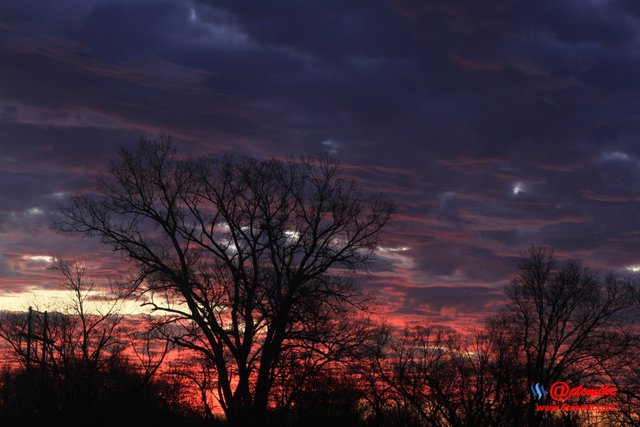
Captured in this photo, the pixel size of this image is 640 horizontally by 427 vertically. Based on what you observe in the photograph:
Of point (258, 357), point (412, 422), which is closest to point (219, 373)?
point (258, 357)

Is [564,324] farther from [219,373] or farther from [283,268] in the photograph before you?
[219,373]

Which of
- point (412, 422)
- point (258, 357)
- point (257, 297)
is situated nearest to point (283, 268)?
point (257, 297)

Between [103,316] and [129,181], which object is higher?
[129,181]

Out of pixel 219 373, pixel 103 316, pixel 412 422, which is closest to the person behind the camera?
pixel 103 316

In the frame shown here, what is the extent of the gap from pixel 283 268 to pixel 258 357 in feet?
15.4

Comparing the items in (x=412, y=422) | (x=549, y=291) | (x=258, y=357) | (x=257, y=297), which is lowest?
(x=412, y=422)

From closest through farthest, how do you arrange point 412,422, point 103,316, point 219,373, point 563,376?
1. point 103,316
2. point 219,373
3. point 563,376
4. point 412,422

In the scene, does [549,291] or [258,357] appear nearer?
[258,357]

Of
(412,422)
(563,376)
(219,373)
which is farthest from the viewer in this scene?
(412,422)

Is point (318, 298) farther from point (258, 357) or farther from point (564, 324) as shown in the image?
point (564, 324)

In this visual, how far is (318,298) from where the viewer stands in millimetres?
34031

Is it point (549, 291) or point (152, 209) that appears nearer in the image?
point (152, 209)

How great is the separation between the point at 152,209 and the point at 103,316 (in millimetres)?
6281

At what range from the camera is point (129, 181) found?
3494 cm
